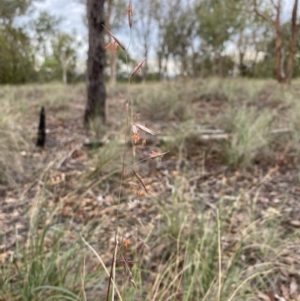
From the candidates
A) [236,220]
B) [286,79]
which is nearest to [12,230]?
[236,220]

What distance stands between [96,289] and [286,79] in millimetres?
7352

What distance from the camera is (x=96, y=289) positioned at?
5.21 feet

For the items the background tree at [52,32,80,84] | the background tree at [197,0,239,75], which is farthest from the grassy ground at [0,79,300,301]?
the background tree at [52,32,80,84]

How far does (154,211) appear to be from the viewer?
96.0 inches

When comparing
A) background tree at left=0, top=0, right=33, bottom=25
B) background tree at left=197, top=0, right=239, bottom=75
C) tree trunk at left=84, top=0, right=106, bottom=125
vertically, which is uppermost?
background tree at left=197, top=0, right=239, bottom=75

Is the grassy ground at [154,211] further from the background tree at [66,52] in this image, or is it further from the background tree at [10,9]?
the background tree at [66,52]

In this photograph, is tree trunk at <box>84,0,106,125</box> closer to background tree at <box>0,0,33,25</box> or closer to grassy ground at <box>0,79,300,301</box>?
grassy ground at <box>0,79,300,301</box>

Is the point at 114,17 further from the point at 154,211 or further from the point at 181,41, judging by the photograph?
the point at 154,211

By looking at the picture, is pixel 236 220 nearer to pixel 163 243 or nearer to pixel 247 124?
pixel 163 243

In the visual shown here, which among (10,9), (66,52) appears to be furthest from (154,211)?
(66,52)

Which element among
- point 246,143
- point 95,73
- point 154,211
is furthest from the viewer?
point 95,73

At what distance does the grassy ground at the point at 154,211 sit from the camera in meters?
1.48

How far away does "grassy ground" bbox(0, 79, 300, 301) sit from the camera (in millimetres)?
1483

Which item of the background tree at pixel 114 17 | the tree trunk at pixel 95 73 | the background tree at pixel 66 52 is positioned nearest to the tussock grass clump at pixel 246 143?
the tree trunk at pixel 95 73
